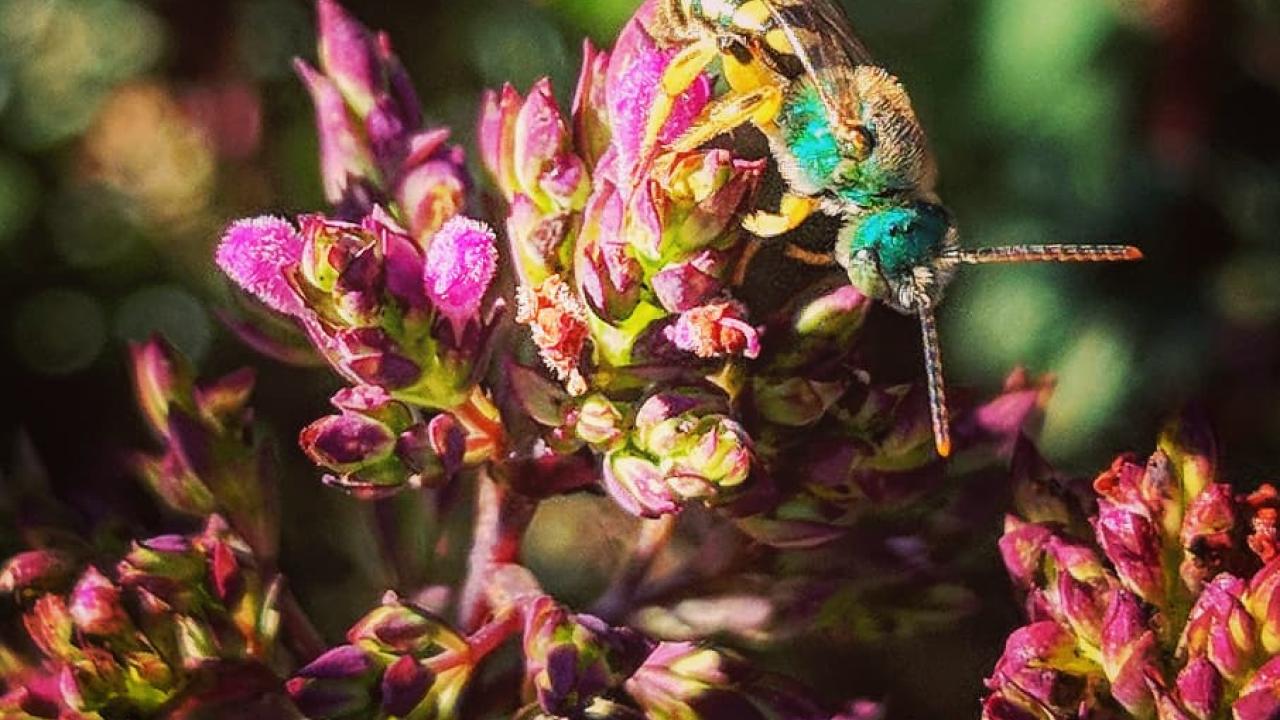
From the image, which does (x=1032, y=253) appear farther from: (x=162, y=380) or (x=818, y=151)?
(x=162, y=380)

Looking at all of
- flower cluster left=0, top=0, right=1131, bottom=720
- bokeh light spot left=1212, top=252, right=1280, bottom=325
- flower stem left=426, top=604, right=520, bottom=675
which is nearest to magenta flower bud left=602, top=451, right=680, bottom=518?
flower cluster left=0, top=0, right=1131, bottom=720

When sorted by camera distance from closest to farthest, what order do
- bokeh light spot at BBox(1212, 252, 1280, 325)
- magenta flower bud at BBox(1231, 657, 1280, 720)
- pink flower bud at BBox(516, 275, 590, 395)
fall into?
magenta flower bud at BBox(1231, 657, 1280, 720) → pink flower bud at BBox(516, 275, 590, 395) → bokeh light spot at BBox(1212, 252, 1280, 325)

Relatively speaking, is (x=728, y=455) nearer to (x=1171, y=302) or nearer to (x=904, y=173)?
(x=904, y=173)

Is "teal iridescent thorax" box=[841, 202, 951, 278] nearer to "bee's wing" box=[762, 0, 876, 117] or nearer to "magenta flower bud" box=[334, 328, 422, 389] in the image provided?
"bee's wing" box=[762, 0, 876, 117]

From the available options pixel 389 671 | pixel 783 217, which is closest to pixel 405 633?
pixel 389 671

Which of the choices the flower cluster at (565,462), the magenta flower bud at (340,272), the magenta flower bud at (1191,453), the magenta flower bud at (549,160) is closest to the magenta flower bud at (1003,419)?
the flower cluster at (565,462)

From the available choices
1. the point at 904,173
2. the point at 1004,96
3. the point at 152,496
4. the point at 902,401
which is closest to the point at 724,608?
the point at 902,401

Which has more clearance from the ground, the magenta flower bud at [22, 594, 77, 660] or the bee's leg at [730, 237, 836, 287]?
the bee's leg at [730, 237, 836, 287]
